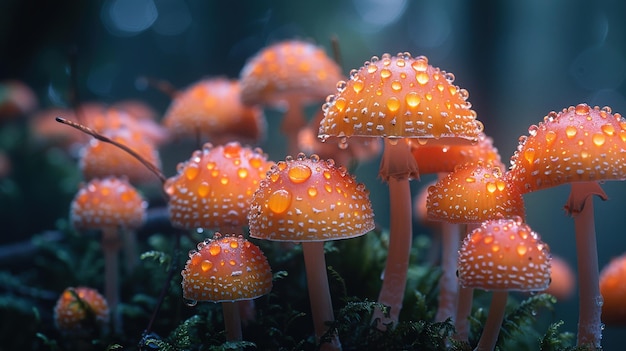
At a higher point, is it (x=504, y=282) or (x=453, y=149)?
(x=453, y=149)

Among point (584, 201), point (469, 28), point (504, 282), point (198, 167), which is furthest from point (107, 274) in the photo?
point (469, 28)

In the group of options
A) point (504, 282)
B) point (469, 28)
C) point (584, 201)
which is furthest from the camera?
point (469, 28)

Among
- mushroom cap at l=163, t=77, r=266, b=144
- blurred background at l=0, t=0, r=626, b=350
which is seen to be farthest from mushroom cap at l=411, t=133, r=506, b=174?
blurred background at l=0, t=0, r=626, b=350

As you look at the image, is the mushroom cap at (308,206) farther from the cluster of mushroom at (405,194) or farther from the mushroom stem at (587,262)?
the mushroom stem at (587,262)

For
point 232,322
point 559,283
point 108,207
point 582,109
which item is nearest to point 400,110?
point 582,109

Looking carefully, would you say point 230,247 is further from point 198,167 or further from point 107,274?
point 107,274

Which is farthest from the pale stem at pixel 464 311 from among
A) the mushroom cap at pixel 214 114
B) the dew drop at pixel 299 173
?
the mushroom cap at pixel 214 114
